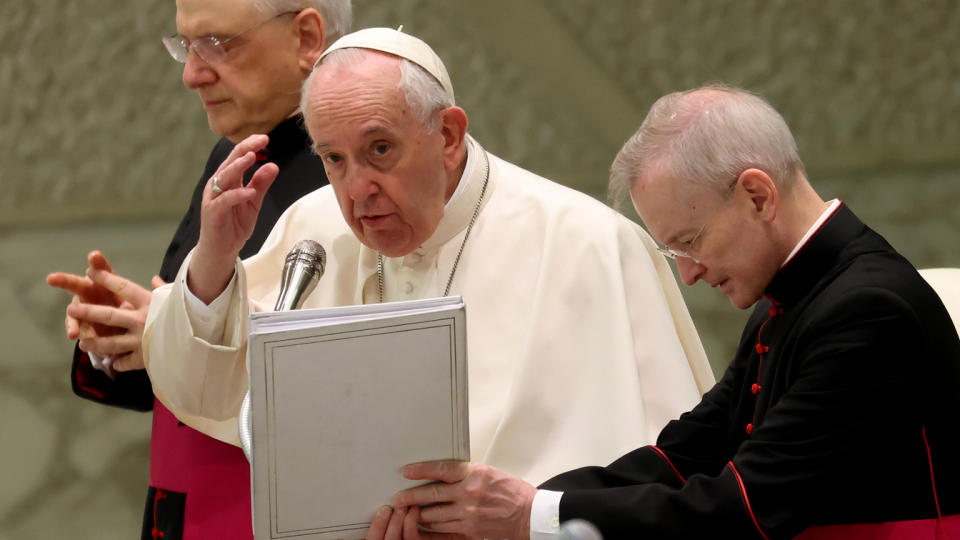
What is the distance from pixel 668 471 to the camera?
103 inches

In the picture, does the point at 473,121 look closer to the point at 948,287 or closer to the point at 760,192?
the point at 948,287

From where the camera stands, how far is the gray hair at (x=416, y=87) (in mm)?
2924

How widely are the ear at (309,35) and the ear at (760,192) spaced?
1567 mm

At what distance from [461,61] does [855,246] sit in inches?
119

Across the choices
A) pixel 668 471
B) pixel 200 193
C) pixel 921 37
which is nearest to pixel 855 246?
pixel 668 471

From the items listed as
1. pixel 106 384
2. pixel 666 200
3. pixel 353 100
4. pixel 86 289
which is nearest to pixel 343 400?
pixel 666 200

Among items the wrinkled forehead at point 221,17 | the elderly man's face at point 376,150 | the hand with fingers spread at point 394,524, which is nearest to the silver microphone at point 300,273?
the elderly man's face at point 376,150

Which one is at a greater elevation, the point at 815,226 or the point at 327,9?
the point at 327,9

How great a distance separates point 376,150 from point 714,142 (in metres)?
0.80

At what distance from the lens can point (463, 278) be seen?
316 centimetres

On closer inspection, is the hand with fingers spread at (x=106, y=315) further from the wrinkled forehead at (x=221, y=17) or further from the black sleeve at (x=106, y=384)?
the wrinkled forehead at (x=221, y=17)

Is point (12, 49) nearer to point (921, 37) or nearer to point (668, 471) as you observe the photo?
point (921, 37)

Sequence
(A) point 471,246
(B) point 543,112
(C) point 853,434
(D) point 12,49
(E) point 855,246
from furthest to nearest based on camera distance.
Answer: (D) point 12,49 < (B) point 543,112 < (A) point 471,246 < (E) point 855,246 < (C) point 853,434

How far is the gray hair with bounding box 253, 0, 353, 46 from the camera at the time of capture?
3.58 m
